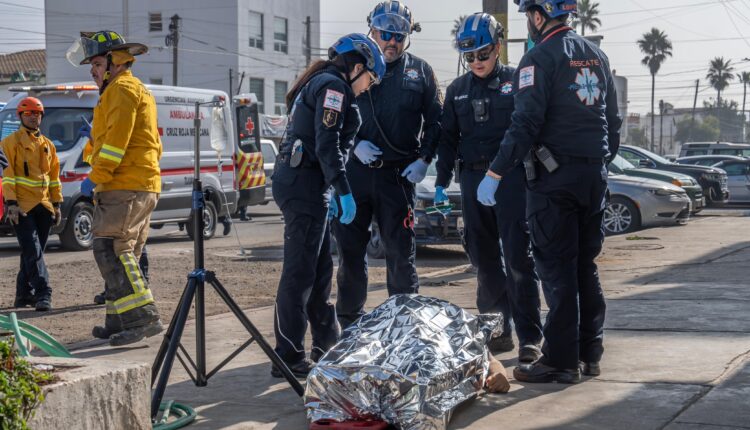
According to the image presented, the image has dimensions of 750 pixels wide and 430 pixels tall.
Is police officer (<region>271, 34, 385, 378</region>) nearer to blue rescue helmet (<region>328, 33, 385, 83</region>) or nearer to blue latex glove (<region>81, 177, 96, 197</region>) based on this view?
blue rescue helmet (<region>328, 33, 385, 83</region>)

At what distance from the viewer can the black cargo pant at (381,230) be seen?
6285mm

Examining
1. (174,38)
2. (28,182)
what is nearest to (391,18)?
(28,182)

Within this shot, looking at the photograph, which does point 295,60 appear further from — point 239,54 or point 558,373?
point 558,373

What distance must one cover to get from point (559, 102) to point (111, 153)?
9.85 ft

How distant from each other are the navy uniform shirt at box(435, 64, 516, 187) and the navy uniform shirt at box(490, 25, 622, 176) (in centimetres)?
78

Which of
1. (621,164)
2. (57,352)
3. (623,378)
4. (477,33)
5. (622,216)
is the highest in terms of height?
(477,33)

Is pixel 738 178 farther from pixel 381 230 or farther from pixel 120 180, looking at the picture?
pixel 120 180

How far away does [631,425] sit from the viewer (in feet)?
14.6

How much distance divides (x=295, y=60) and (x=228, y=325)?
145ft

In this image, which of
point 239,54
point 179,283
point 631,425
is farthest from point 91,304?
point 239,54

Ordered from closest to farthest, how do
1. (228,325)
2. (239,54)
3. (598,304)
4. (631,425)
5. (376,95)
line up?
(631,425)
(598,304)
(376,95)
(228,325)
(239,54)

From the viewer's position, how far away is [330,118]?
5363mm

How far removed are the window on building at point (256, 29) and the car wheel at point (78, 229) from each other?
1329 inches

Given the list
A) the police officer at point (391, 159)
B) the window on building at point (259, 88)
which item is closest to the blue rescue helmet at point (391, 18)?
the police officer at point (391, 159)
